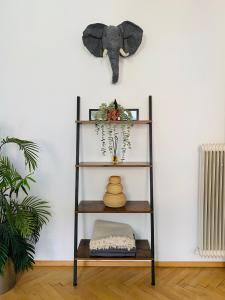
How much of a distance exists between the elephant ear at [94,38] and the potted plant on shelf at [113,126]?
0.48 metres

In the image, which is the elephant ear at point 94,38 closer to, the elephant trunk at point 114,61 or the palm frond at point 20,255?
the elephant trunk at point 114,61

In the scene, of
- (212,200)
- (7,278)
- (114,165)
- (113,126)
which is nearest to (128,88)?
(113,126)

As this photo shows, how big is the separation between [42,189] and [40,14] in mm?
1566

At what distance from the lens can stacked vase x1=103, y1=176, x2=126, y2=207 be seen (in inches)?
80.4

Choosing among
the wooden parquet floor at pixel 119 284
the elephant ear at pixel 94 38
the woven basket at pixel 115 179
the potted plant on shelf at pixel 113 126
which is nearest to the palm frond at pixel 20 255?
the wooden parquet floor at pixel 119 284

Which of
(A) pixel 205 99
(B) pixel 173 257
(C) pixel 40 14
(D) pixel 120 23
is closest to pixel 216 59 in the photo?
(A) pixel 205 99

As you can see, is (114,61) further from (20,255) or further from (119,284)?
(119,284)

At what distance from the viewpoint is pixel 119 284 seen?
202 centimetres

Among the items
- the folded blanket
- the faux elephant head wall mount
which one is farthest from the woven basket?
the faux elephant head wall mount

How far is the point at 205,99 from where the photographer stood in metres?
2.17

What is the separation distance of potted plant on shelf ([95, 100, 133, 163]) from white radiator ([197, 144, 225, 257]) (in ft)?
2.21

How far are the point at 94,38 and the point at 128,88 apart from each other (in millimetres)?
516

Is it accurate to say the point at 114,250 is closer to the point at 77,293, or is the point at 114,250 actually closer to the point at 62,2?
the point at 77,293

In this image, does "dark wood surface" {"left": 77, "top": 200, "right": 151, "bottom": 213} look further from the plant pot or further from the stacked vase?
the plant pot
